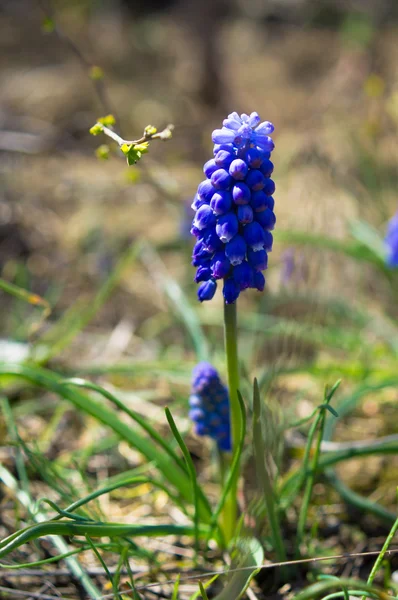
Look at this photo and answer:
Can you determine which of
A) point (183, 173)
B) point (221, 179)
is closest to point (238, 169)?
point (221, 179)

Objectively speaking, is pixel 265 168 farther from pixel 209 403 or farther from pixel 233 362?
pixel 209 403

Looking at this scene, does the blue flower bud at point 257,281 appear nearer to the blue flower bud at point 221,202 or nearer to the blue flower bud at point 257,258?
the blue flower bud at point 257,258

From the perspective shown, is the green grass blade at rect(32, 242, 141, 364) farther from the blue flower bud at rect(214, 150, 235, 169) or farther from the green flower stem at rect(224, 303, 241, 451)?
the blue flower bud at rect(214, 150, 235, 169)

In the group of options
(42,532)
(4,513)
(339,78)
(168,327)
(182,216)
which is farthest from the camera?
(339,78)

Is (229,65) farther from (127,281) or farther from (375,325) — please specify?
(375,325)

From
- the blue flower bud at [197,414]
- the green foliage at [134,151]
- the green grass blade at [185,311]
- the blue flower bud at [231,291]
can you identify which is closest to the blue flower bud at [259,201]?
the blue flower bud at [231,291]

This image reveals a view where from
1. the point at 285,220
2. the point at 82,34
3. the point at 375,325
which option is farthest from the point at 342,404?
the point at 82,34
